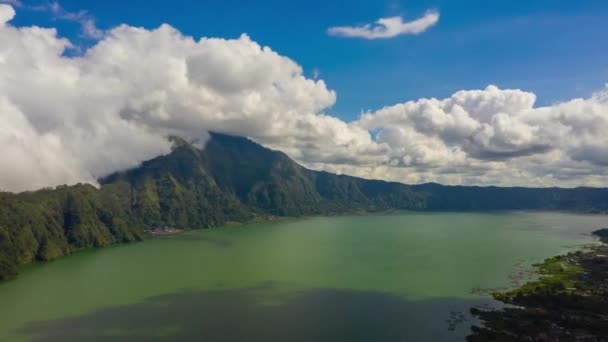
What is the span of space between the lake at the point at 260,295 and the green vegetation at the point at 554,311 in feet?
16.6

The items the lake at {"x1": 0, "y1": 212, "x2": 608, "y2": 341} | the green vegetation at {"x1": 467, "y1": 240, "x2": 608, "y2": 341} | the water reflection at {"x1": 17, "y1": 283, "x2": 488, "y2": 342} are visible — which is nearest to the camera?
the green vegetation at {"x1": 467, "y1": 240, "x2": 608, "y2": 341}

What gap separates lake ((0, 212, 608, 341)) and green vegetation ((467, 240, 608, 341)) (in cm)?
507

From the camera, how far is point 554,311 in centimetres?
8194

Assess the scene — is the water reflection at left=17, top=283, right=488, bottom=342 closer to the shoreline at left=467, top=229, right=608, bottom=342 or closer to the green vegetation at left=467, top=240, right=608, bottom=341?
the shoreline at left=467, top=229, right=608, bottom=342

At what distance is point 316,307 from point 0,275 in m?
104

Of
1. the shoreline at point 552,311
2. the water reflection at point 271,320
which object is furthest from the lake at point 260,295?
the shoreline at point 552,311

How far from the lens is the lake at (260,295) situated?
74062 mm

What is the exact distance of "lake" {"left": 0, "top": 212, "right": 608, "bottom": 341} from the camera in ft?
243

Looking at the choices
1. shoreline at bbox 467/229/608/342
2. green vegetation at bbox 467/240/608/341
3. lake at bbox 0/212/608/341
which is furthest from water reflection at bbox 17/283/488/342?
green vegetation at bbox 467/240/608/341

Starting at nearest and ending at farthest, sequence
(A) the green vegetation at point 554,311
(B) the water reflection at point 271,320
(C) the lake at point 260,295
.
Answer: (A) the green vegetation at point 554,311 < (B) the water reflection at point 271,320 < (C) the lake at point 260,295

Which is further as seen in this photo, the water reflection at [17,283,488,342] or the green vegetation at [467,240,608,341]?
the water reflection at [17,283,488,342]

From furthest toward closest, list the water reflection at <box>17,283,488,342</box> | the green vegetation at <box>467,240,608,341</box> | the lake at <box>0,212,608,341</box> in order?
the lake at <box>0,212,608,341</box> < the water reflection at <box>17,283,488,342</box> < the green vegetation at <box>467,240,608,341</box>

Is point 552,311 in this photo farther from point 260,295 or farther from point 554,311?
point 260,295

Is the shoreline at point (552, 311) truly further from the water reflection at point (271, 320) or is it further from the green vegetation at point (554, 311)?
the water reflection at point (271, 320)
